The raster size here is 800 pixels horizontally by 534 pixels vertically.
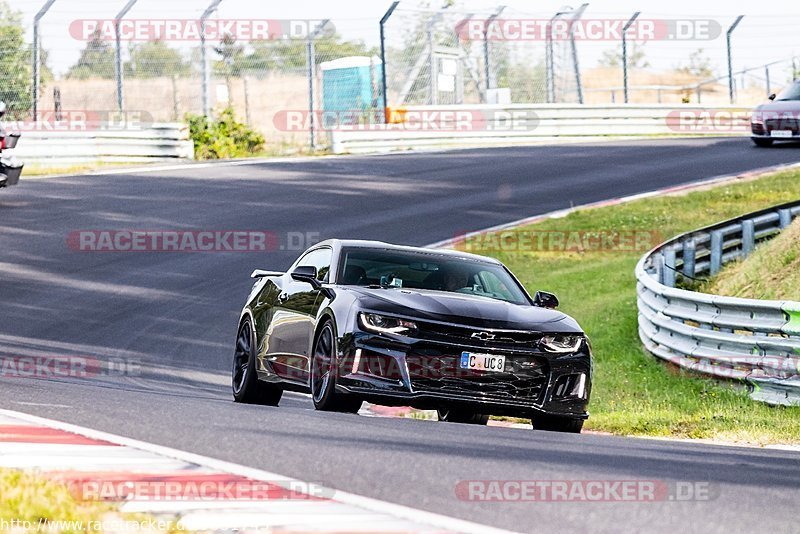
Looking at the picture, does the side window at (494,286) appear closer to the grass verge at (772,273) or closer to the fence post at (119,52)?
the grass verge at (772,273)

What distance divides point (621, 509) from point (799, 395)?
6450 mm

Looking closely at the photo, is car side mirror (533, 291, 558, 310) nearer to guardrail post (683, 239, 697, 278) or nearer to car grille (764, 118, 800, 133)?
guardrail post (683, 239, 697, 278)

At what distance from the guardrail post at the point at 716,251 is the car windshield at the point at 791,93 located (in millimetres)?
13680

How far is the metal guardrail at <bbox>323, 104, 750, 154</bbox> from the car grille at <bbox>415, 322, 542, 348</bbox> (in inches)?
937

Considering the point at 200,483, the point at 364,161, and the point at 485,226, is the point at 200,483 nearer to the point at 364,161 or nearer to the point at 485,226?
the point at 485,226

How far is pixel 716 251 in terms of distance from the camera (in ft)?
62.2

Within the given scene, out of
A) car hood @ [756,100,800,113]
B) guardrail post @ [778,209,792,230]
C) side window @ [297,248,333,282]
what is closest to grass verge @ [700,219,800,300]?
guardrail post @ [778,209,792,230]

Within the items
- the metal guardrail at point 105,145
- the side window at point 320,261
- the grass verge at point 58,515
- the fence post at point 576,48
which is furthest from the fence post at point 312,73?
the grass verge at point 58,515

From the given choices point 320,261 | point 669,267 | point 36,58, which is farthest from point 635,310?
point 36,58

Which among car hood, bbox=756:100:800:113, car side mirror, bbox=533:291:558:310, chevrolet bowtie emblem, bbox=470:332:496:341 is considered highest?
car hood, bbox=756:100:800:113

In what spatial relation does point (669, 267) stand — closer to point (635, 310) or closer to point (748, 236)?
point (635, 310)

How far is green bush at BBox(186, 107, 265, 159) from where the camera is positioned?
33000 millimetres

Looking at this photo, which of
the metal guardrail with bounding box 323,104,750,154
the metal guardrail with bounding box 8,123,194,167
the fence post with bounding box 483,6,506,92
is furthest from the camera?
the fence post with bounding box 483,6,506,92

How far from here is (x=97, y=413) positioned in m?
8.54
